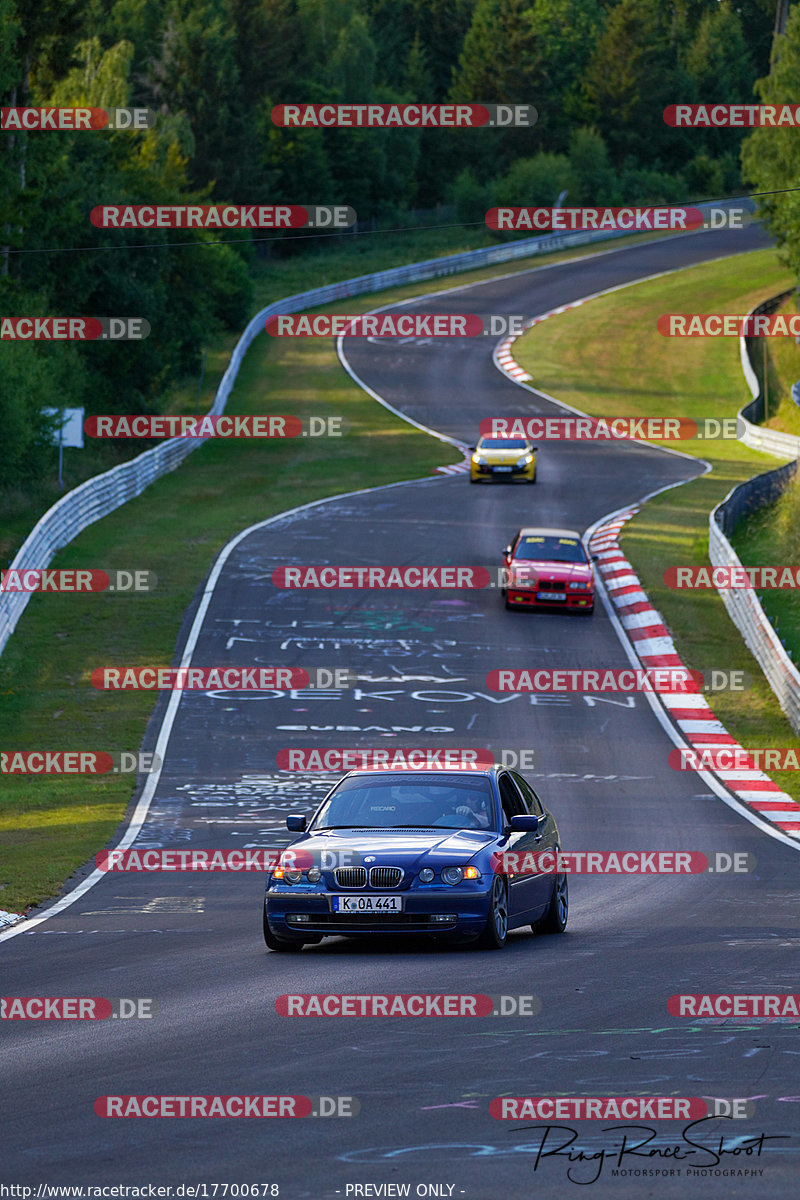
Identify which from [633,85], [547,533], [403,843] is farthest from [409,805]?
[633,85]

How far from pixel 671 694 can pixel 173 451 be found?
88.3 ft

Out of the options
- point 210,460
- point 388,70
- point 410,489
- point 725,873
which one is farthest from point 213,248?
point 388,70

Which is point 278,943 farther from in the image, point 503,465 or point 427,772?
point 503,465

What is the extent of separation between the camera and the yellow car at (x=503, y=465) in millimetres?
46625

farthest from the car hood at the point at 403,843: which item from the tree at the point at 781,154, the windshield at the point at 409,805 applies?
the tree at the point at 781,154

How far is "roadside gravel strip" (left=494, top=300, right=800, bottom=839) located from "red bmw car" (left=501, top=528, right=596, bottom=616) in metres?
1.06

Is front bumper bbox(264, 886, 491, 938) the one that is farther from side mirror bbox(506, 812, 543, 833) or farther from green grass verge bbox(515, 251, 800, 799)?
green grass verge bbox(515, 251, 800, 799)

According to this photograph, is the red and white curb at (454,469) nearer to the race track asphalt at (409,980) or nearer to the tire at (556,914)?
the race track asphalt at (409,980)

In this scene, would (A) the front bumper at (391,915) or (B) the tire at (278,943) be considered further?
(B) the tire at (278,943)

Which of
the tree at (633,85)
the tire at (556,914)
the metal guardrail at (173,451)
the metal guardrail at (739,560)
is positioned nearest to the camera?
the tire at (556,914)

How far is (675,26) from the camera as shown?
14062 cm

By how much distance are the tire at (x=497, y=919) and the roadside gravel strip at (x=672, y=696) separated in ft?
27.7

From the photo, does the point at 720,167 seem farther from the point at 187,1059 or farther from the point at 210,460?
the point at 187,1059

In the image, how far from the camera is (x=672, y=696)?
27891 mm
